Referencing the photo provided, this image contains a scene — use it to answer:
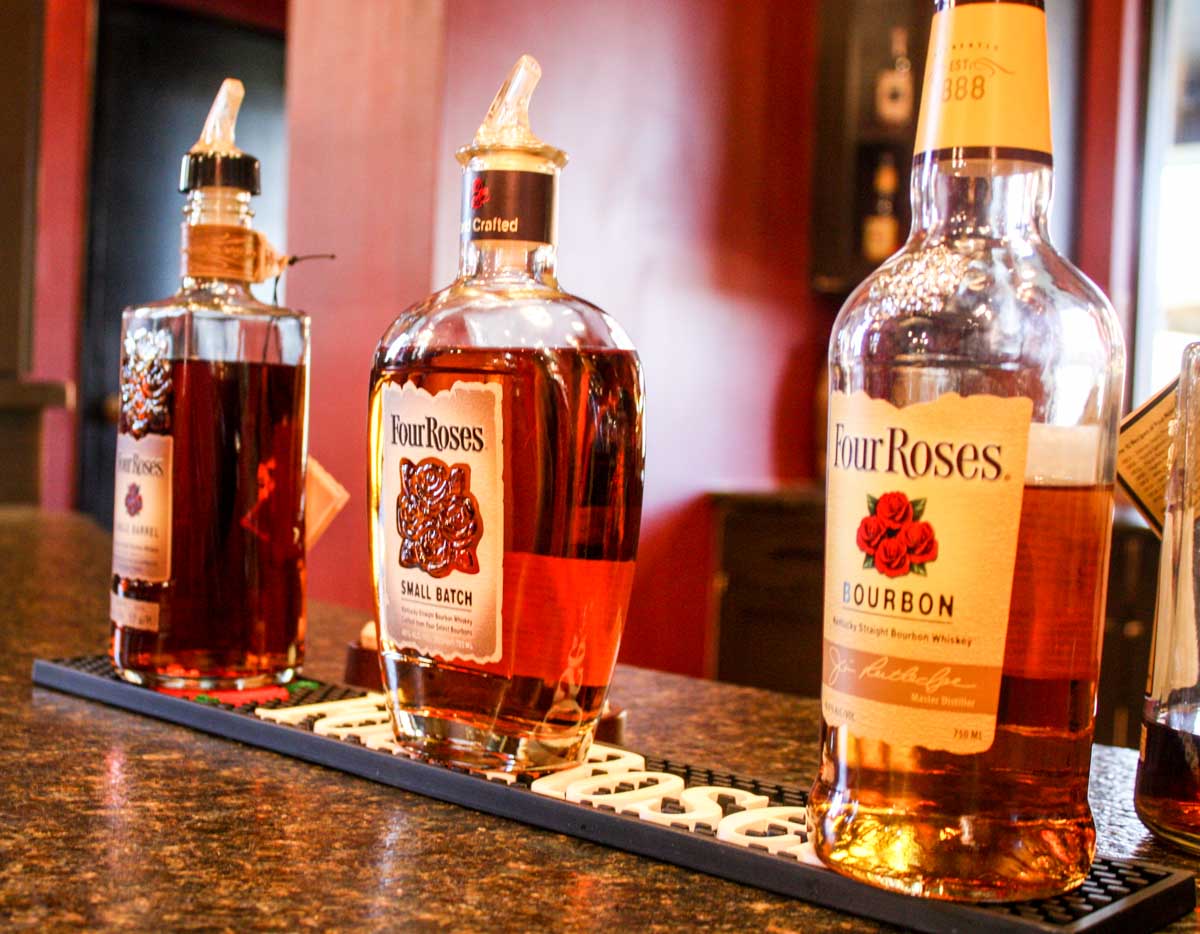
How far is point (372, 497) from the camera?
0.71 meters

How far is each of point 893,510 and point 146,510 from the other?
0.49 m

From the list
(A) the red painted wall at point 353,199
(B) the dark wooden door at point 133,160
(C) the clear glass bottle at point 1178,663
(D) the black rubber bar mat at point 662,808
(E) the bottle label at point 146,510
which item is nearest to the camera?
(D) the black rubber bar mat at point 662,808

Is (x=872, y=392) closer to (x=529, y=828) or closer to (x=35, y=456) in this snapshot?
(x=529, y=828)

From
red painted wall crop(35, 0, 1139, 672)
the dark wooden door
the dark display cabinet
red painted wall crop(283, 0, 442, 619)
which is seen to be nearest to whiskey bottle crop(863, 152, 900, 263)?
the dark display cabinet

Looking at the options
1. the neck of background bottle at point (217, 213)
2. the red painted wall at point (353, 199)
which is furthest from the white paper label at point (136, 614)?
the red painted wall at point (353, 199)

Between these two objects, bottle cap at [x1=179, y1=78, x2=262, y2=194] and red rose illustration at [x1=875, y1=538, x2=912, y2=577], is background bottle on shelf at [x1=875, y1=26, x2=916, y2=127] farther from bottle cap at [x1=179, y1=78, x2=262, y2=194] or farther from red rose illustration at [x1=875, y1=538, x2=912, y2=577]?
red rose illustration at [x1=875, y1=538, x2=912, y2=577]

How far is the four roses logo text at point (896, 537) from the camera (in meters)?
0.51

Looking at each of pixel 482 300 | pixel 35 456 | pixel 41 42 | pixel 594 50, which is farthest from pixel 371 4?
pixel 482 300

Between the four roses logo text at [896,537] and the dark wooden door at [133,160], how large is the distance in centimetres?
441

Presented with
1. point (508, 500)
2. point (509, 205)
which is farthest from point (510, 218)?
point (508, 500)

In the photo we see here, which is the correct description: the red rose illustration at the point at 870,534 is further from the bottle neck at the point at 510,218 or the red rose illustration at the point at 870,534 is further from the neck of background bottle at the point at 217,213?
the neck of background bottle at the point at 217,213

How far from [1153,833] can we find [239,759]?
0.44 meters

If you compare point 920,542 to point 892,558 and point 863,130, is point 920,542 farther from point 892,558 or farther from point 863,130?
point 863,130

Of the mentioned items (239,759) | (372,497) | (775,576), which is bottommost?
(775,576)
